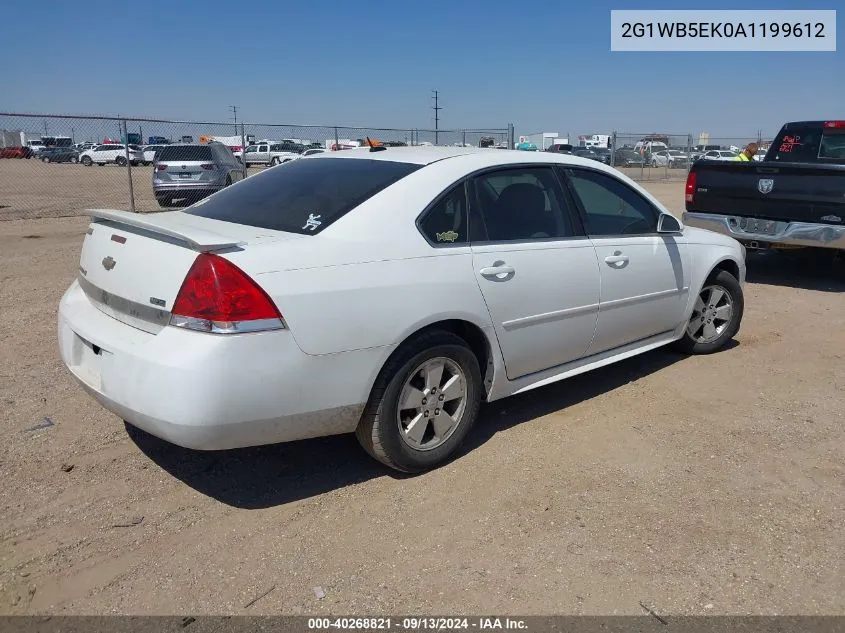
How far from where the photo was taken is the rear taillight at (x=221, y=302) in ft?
9.19

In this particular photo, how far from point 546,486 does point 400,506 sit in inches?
29.0

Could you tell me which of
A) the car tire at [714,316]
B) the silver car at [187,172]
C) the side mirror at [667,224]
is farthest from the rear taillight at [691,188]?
the silver car at [187,172]

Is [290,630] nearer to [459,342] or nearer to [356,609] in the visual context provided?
[356,609]

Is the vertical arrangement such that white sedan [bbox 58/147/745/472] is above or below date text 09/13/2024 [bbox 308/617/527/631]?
above

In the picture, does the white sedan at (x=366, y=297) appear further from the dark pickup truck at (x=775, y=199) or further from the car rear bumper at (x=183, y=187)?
the car rear bumper at (x=183, y=187)

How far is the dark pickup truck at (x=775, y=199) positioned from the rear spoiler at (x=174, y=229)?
266 inches

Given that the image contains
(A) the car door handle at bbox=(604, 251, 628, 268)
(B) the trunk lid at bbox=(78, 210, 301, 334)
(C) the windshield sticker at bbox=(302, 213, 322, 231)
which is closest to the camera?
(B) the trunk lid at bbox=(78, 210, 301, 334)

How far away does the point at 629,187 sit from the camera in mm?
4770

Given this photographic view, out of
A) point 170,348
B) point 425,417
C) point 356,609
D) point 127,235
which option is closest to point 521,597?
point 356,609

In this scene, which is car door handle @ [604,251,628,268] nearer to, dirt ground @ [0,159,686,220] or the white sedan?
the white sedan

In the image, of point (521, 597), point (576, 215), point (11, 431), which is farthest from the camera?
point (576, 215)

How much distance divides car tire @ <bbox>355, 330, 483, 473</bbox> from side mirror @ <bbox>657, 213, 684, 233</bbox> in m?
1.88

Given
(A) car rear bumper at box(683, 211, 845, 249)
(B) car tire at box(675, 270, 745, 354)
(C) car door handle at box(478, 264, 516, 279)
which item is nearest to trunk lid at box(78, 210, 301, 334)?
(C) car door handle at box(478, 264, 516, 279)

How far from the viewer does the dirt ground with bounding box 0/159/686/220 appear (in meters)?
16.1
